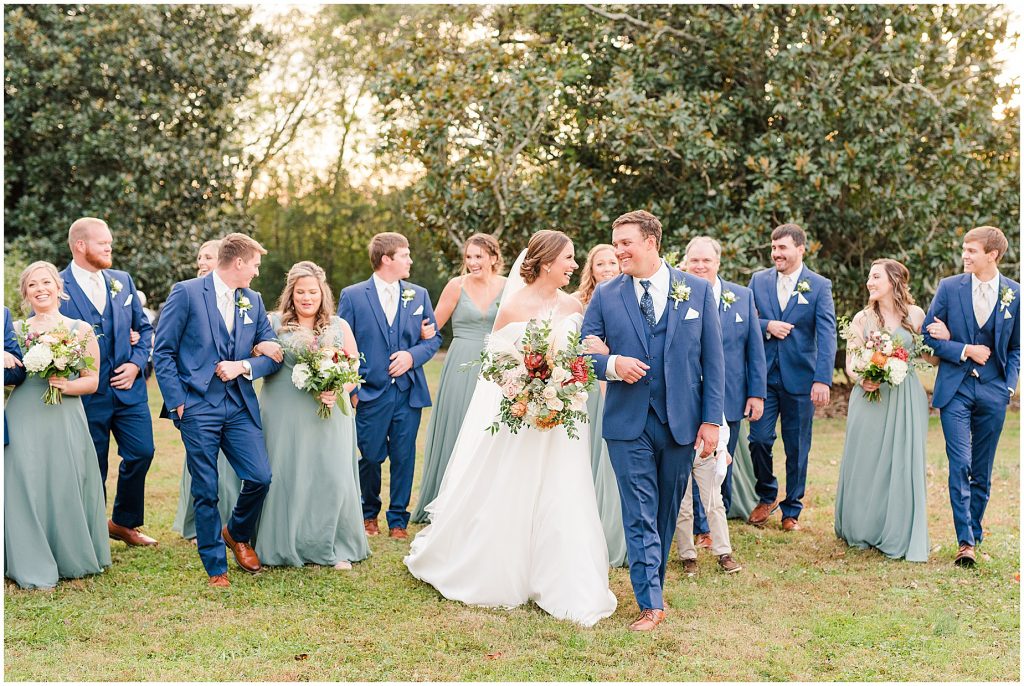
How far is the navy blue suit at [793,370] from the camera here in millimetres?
8094

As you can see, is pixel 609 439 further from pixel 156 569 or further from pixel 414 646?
pixel 156 569

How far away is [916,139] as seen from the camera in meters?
12.8

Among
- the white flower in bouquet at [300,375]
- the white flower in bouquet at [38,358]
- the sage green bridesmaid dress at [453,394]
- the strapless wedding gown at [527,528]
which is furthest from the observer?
the sage green bridesmaid dress at [453,394]

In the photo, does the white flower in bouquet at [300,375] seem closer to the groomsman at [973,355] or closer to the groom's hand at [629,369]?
the groom's hand at [629,369]

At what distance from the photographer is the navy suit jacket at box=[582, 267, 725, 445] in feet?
17.6

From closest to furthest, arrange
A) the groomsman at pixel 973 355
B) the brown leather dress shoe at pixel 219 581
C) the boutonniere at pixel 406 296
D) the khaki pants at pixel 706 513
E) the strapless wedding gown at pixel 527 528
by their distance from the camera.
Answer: the strapless wedding gown at pixel 527 528 → the brown leather dress shoe at pixel 219 581 → the khaki pants at pixel 706 513 → the groomsman at pixel 973 355 → the boutonniere at pixel 406 296

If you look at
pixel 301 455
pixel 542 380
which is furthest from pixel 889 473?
pixel 301 455

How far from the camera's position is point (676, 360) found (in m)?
5.37

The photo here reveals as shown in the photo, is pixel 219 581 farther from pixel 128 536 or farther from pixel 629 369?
pixel 629 369

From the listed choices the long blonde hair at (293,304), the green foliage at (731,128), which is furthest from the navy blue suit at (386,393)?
the green foliage at (731,128)

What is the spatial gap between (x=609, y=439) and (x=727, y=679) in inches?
54.2

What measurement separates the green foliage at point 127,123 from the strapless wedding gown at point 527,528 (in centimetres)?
1361

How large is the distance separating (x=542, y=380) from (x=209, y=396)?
210cm

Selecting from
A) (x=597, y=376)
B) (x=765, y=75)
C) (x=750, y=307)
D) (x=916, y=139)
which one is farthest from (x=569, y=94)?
(x=597, y=376)
